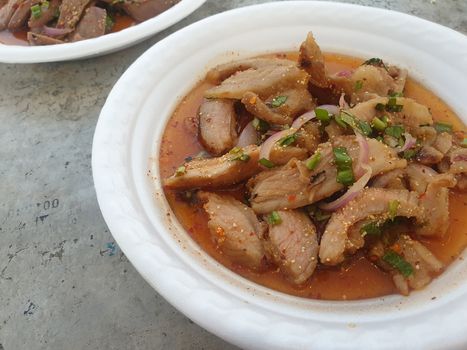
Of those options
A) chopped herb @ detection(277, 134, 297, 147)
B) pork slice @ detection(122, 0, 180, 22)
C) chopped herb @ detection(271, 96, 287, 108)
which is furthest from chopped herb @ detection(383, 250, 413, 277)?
pork slice @ detection(122, 0, 180, 22)

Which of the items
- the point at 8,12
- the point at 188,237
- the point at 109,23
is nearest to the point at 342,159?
the point at 188,237

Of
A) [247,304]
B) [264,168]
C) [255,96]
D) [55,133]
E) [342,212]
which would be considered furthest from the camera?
[55,133]

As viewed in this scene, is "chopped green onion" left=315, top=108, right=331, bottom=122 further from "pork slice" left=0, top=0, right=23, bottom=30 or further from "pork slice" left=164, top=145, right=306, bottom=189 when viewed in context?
"pork slice" left=0, top=0, right=23, bottom=30

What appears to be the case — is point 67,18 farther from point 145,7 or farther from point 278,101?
point 278,101

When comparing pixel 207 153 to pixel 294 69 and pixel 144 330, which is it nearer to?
pixel 294 69

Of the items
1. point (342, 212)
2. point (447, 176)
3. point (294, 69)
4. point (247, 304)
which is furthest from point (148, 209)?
point (447, 176)

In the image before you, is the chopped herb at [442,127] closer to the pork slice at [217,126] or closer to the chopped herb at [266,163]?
the chopped herb at [266,163]
